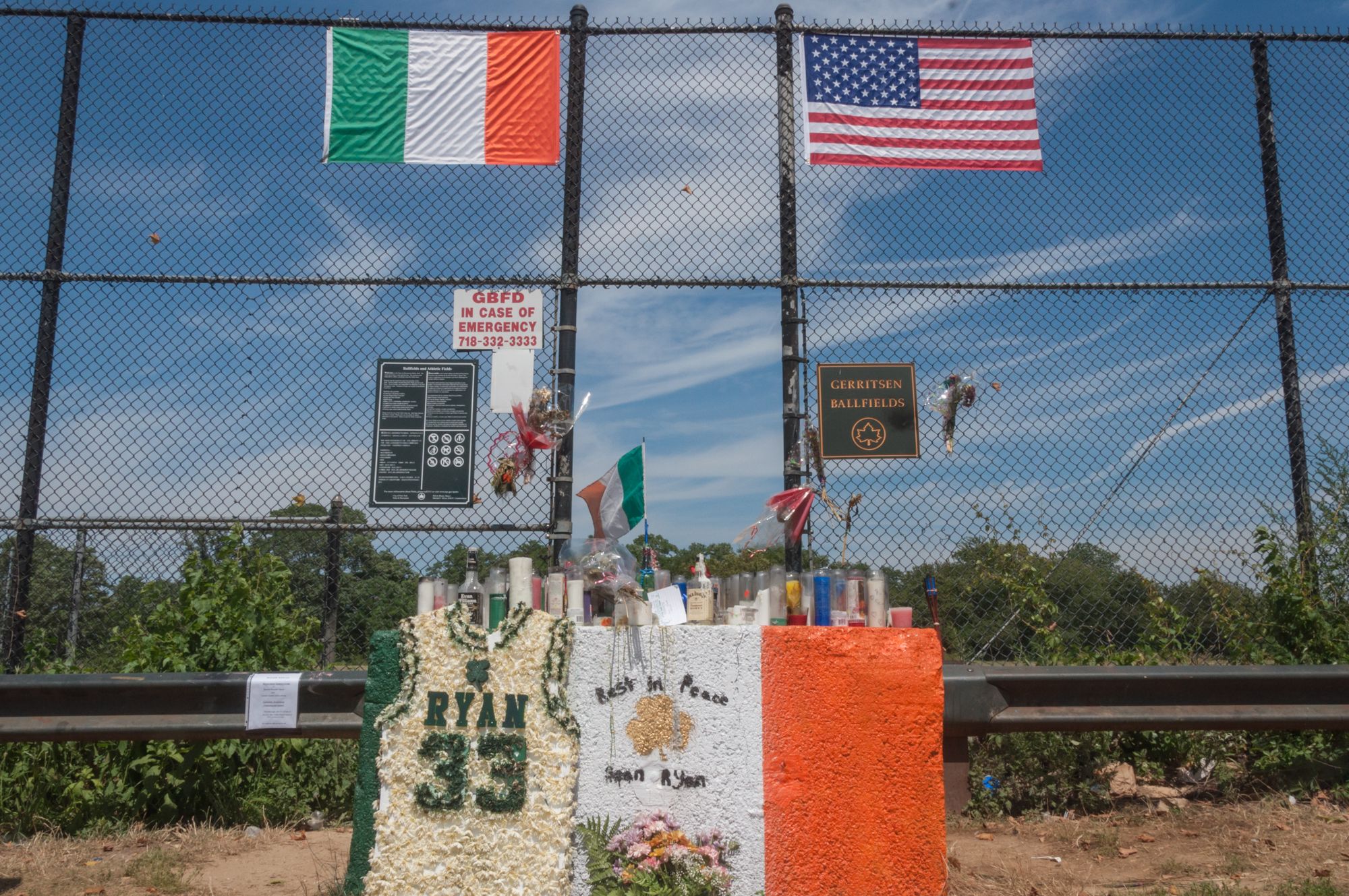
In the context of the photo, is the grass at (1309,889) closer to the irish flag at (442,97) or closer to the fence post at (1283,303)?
the fence post at (1283,303)

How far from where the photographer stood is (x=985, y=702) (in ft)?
13.4

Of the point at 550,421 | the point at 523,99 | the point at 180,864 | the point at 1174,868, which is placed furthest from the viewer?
the point at 523,99

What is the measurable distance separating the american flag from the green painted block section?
3825 mm

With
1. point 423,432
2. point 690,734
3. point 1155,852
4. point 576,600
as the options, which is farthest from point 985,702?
point 423,432

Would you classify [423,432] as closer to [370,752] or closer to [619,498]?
[619,498]

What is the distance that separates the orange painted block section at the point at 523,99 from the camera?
554cm

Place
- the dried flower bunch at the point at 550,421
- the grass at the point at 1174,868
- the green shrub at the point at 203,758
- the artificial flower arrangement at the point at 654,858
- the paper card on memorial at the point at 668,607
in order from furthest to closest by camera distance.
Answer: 1. the dried flower bunch at the point at 550,421
2. the green shrub at the point at 203,758
3. the grass at the point at 1174,868
4. the paper card on memorial at the point at 668,607
5. the artificial flower arrangement at the point at 654,858

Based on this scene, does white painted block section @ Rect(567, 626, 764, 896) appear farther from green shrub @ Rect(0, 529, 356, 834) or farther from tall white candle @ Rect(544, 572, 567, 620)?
green shrub @ Rect(0, 529, 356, 834)

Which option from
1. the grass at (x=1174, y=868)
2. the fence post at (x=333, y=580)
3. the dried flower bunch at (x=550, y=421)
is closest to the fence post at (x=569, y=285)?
the dried flower bunch at (x=550, y=421)

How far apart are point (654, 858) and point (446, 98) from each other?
4.39 metres

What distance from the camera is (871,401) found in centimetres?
512

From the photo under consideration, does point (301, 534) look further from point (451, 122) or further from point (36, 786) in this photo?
point (451, 122)

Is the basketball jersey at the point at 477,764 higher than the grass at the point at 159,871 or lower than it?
higher

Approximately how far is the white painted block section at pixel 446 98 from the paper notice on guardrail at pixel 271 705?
3.12 m
